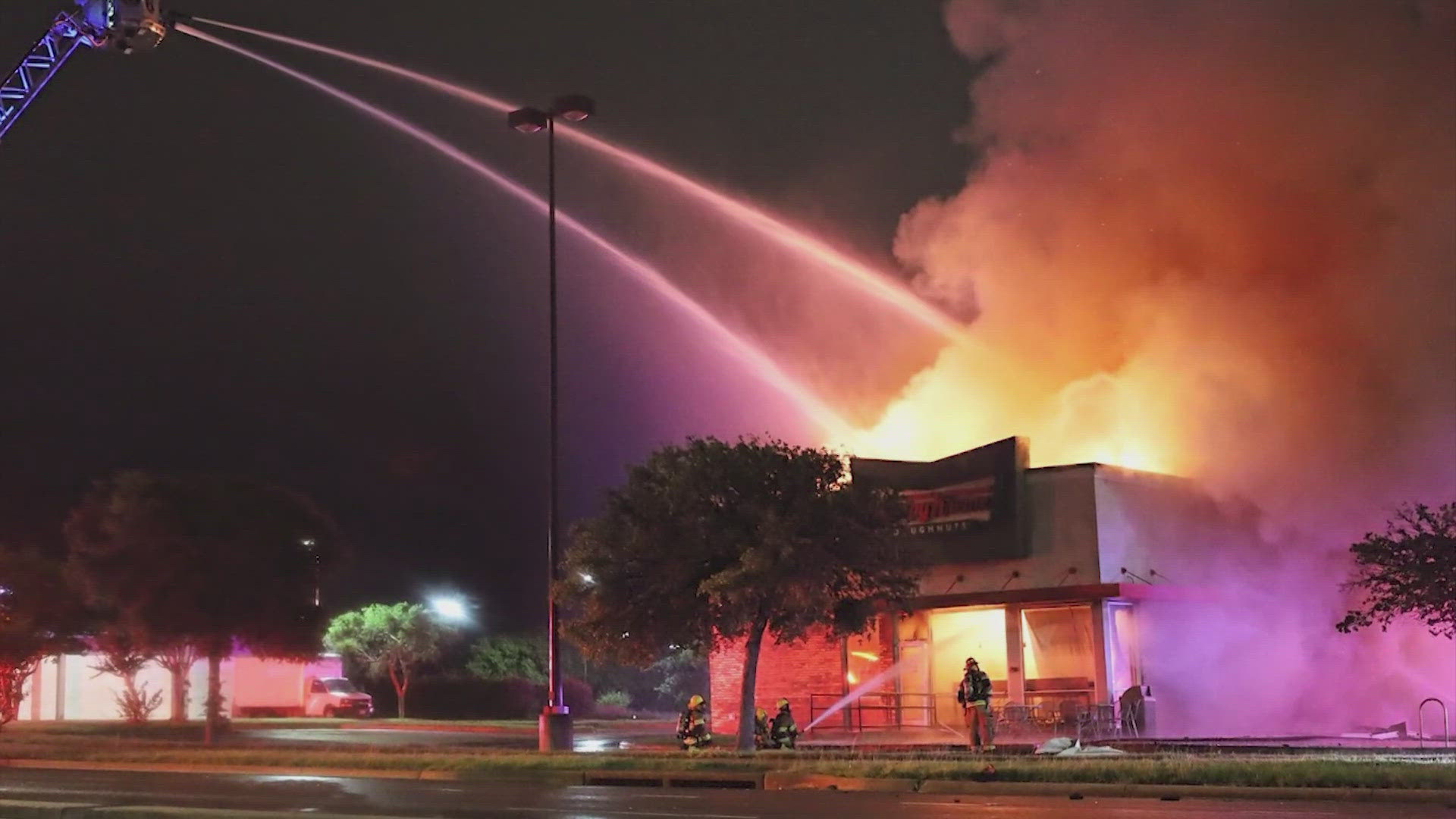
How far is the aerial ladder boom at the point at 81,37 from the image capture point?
30.9m

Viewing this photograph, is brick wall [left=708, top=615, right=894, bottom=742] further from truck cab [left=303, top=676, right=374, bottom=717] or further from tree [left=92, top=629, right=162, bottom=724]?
truck cab [left=303, top=676, right=374, bottom=717]

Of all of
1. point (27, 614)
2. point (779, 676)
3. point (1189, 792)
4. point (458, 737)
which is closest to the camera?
point (1189, 792)

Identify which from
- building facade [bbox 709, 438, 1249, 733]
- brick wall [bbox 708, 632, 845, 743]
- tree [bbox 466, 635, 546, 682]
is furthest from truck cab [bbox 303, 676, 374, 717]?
building facade [bbox 709, 438, 1249, 733]

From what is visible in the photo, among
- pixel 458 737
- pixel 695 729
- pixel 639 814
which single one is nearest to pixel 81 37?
pixel 458 737

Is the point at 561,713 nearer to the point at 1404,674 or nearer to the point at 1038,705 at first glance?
the point at 1038,705

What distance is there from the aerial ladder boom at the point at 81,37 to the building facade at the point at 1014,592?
19.3 m

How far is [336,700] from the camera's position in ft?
146

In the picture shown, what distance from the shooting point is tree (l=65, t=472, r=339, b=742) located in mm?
27891

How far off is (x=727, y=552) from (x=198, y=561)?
12710 mm

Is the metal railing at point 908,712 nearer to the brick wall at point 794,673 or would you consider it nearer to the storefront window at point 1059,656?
the brick wall at point 794,673

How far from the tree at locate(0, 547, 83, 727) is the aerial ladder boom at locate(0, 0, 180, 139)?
36.1ft

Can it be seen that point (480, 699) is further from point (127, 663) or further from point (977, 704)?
point (977, 704)

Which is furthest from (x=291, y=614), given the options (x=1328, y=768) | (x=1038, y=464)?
(x=1328, y=768)

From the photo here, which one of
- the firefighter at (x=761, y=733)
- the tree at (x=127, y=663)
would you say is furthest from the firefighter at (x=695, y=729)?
the tree at (x=127, y=663)
